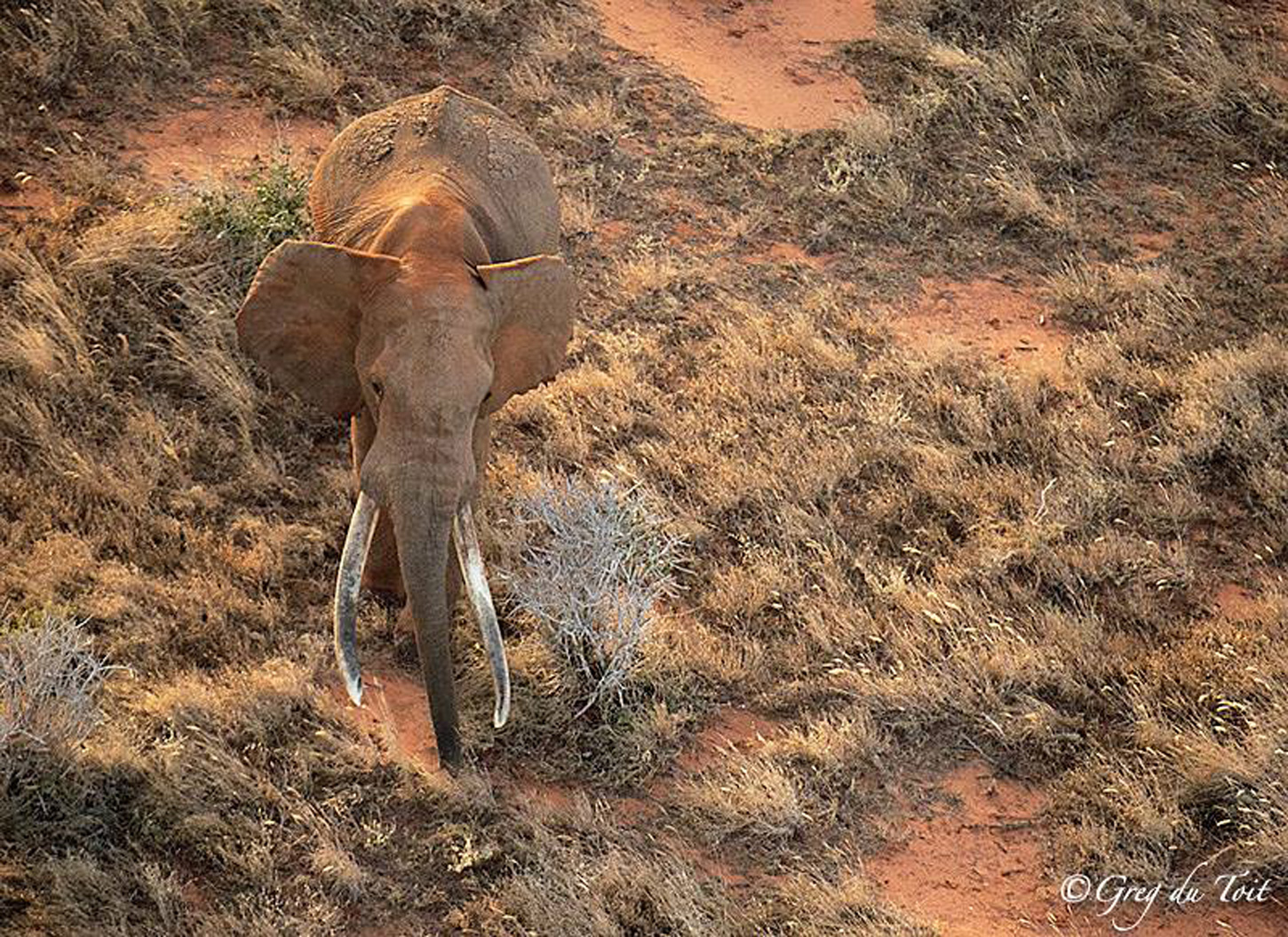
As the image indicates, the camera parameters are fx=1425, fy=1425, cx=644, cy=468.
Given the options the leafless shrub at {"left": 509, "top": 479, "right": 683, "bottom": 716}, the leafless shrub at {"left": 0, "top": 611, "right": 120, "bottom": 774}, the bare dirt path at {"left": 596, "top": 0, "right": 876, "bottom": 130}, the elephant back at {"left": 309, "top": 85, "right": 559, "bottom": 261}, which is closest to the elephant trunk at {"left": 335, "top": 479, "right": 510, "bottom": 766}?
the leafless shrub at {"left": 509, "top": 479, "right": 683, "bottom": 716}

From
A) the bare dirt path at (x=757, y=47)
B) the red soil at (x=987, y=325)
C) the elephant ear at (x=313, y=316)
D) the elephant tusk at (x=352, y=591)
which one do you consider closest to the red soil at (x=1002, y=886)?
the elephant tusk at (x=352, y=591)

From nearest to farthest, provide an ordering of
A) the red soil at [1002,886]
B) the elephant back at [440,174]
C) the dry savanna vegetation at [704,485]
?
the red soil at [1002,886], the dry savanna vegetation at [704,485], the elephant back at [440,174]

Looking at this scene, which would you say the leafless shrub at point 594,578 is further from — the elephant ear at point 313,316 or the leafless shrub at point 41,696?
the leafless shrub at point 41,696

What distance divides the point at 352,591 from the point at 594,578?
5.55 feet

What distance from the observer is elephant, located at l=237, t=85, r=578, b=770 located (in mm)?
5523

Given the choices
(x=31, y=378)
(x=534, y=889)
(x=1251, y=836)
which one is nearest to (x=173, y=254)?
(x=31, y=378)

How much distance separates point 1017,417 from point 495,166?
3650mm

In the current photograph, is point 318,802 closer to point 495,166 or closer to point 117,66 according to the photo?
point 495,166

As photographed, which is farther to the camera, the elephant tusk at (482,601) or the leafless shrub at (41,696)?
the leafless shrub at (41,696)

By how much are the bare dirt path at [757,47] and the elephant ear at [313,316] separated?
248 inches

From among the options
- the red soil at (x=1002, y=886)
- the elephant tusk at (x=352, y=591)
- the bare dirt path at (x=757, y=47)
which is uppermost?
the elephant tusk at (x=352, y=591)

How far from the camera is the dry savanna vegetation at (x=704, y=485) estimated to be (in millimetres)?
6012

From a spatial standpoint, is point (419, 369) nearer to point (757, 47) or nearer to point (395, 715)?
point (395, 715)

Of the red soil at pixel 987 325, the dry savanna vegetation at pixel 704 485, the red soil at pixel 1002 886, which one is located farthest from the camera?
the red soil at pixel 987 325
